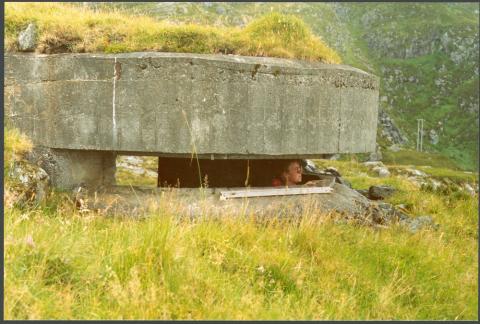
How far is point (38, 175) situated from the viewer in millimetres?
6129

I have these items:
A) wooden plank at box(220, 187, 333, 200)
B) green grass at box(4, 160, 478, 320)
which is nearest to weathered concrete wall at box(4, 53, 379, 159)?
wooden plank at box(220, 187, 333, 200)

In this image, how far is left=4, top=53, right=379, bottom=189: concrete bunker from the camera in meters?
6.30

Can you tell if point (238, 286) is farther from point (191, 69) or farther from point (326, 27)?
point (326, 27)

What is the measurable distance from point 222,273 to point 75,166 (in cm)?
358

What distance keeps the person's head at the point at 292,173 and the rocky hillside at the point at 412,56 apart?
249ft

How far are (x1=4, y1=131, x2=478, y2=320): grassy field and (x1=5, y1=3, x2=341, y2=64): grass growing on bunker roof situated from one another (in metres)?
2.22

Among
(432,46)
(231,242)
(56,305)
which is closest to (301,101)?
(231,242)

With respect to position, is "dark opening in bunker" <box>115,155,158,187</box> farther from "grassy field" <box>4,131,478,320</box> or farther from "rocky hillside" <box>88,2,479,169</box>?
"rocky hillside" <box>88,2,479,169</box>

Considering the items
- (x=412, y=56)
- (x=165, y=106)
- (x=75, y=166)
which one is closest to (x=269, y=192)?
(x=165, y=106)

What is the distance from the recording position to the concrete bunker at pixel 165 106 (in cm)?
630

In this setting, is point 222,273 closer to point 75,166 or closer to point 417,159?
point 75,166

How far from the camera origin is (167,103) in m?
6.29

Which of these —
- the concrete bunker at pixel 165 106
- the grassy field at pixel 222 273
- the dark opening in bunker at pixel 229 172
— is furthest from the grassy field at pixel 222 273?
→ the dark opening in bunker at pixel 229 172

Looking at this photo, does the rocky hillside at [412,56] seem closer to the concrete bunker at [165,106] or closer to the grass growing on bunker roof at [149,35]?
the grass growing on bunker roof at [149,35]
